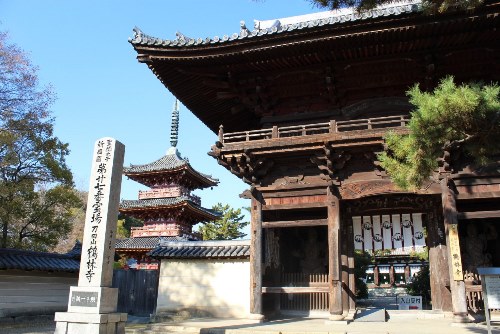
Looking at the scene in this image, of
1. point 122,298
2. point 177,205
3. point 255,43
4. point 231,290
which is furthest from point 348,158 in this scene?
point 177,205

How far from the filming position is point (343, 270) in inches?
422

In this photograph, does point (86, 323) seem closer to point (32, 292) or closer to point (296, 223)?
point (296, 223)

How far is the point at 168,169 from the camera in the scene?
29234 millimetres

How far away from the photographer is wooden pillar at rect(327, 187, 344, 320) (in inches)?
377

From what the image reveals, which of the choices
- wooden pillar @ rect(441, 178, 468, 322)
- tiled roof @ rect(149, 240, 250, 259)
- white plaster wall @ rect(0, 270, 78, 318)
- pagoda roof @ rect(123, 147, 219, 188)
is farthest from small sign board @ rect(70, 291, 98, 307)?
pagoda roof @ rect(123, 147, 219, 188)

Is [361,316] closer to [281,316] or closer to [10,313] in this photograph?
[281,316]

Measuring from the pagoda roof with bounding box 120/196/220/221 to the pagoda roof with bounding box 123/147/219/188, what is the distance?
1.97 m

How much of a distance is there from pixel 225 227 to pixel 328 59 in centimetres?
3593

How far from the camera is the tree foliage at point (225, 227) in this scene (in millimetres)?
44531

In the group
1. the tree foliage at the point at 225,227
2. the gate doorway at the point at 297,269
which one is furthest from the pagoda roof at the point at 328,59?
the tree foliage at the point at 225,227

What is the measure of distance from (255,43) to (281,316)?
297 inches

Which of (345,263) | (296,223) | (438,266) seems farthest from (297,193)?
(438,266)

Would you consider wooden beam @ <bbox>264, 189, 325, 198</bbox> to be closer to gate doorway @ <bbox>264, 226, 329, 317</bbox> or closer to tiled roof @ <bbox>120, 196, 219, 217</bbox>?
gate doorway @ <bbox>264, 226, 329, 317</bbox>

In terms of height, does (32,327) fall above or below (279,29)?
below
